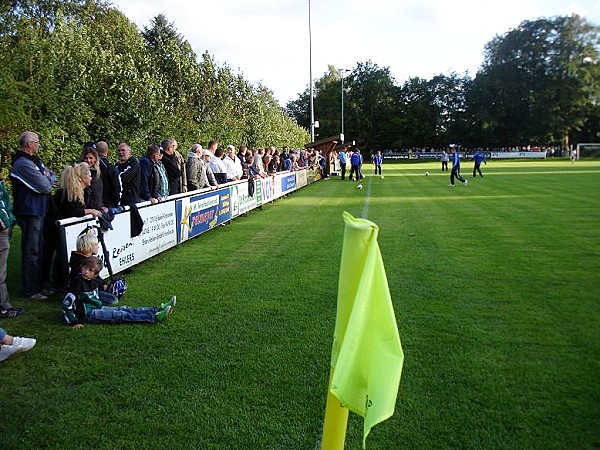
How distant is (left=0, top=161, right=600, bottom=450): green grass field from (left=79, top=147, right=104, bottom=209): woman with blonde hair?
130cm

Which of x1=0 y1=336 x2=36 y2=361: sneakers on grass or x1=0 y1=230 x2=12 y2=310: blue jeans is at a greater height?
x1=0 y1=230 x2=12 y2=310: blue jeans

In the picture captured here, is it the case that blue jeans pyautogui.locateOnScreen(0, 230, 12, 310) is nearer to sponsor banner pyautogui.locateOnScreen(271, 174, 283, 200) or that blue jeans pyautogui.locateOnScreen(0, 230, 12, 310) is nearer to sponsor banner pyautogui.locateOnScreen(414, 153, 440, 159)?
sponsor banner pyautogui.locateOnScreen(271, 174, 283, 200)

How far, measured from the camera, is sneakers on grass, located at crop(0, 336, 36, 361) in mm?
5176

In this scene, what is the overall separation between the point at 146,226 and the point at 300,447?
6.62 m

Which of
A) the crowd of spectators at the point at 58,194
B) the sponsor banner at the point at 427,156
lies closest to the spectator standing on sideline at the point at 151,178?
the crowd of spectators at the point at 58,194

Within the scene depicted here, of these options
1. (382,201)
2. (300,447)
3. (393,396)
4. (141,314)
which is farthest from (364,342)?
(382,201)

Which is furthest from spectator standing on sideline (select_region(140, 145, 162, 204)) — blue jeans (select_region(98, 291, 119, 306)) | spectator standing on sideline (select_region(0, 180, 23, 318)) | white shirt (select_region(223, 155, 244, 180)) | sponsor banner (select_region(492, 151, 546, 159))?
sponsor banner (select_region(492, 151, 546, 159))

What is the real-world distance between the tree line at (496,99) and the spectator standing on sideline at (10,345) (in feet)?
284

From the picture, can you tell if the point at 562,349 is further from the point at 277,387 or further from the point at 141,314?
the point at 141,314

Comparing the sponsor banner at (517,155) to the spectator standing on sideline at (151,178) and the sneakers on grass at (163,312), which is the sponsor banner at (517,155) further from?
the sneakers on grass at (163,312)

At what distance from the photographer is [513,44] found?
3371 inches

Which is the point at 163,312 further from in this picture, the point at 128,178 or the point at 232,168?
the point at 232,168

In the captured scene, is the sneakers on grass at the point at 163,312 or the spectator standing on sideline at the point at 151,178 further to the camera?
the spectator standing on sideline at the point at 151,178

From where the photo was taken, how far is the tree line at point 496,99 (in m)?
81.7
